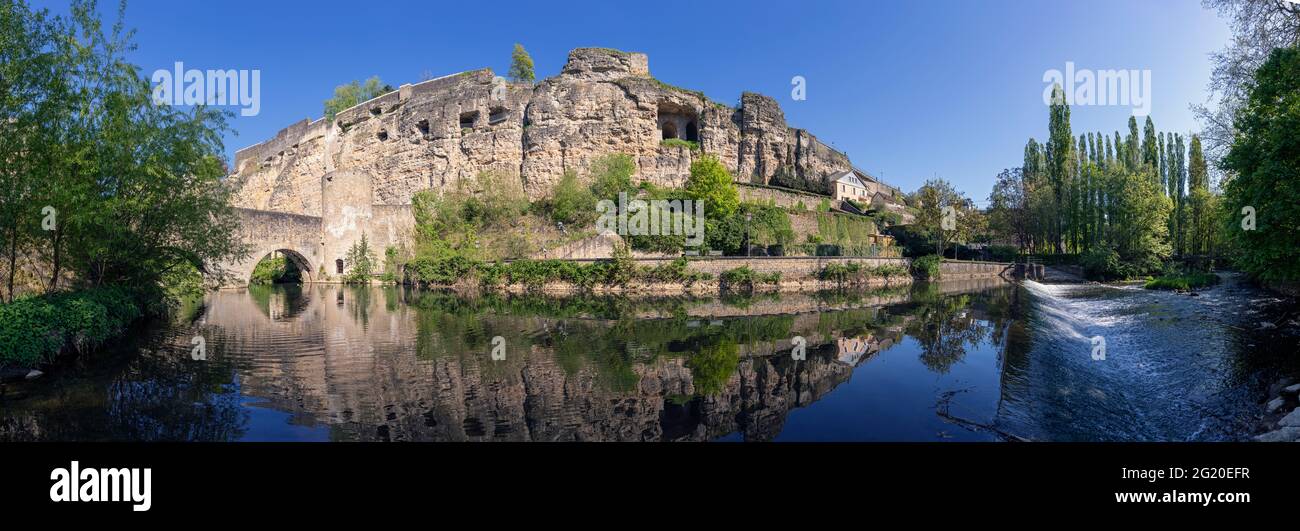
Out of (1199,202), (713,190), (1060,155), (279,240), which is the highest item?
(1060,155)

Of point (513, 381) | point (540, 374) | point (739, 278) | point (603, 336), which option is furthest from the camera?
point (739, 278)

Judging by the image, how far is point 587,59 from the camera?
40.8 meters

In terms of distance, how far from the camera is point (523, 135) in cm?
4038

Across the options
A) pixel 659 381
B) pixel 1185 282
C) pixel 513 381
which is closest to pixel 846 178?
pixel 1185 282

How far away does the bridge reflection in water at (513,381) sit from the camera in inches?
231

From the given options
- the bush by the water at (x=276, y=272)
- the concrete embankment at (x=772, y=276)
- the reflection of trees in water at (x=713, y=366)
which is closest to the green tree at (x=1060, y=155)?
the concrete embankment at (x=772, y=276)

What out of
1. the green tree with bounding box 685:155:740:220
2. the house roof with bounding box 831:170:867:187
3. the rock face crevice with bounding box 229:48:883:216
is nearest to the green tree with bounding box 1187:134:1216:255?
the house roof with bounding box 831:170:867:187

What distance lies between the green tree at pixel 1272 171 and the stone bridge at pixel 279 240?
36456 mm

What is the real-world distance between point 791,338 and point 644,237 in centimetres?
1878

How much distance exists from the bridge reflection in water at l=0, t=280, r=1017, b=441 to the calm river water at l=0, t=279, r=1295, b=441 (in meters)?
0.04

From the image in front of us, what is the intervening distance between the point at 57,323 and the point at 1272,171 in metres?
19.8

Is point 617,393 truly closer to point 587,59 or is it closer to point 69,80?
point 69,80

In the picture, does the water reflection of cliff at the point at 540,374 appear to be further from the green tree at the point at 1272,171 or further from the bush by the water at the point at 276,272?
the bush by the water at the point at 276,272

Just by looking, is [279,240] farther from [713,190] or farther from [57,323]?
[713,190]
